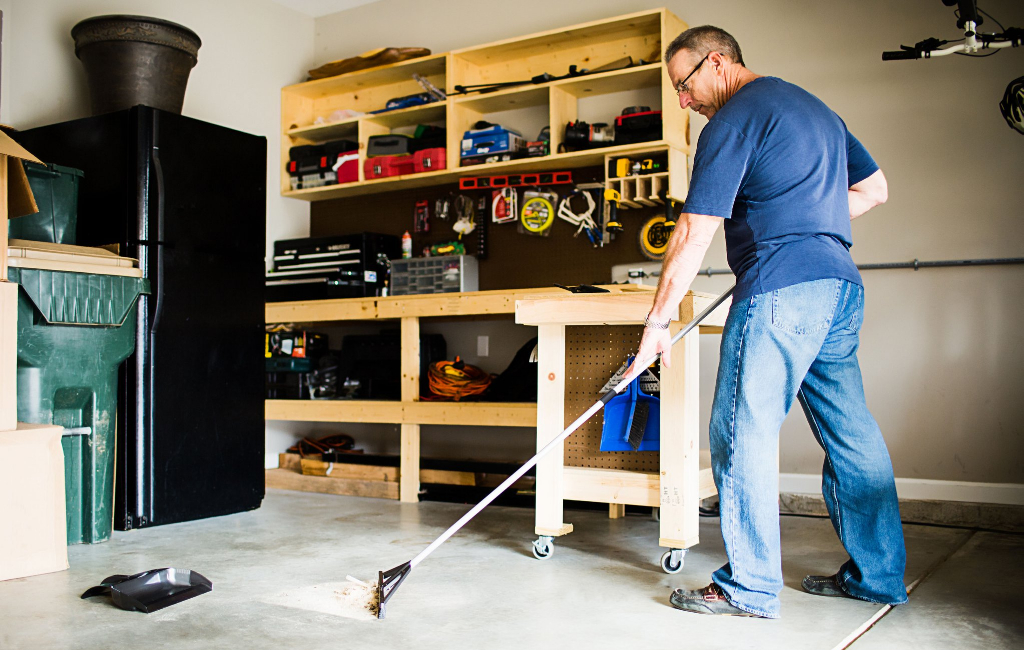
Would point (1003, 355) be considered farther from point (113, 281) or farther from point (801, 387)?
point (113, 281)

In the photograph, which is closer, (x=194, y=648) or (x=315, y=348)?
(x=194, y=648)

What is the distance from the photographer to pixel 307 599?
7.55 feet

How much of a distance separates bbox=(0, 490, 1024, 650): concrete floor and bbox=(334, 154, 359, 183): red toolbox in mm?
2295

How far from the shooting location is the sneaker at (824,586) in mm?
2311

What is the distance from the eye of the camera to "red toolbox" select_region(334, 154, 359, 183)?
5.05m

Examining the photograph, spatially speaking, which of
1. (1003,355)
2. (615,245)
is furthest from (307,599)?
(1003,355)

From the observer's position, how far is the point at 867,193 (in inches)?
94.1

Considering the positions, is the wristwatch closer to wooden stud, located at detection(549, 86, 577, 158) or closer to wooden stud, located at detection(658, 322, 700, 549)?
wooden stud, located at detection(658, 322, 700, 549)

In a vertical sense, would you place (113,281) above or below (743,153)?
below

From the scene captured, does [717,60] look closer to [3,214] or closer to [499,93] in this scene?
[3,214]

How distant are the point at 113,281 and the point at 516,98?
2385 millimetres

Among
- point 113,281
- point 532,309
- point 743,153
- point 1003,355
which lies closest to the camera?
point 743,153

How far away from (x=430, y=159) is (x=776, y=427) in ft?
10.2

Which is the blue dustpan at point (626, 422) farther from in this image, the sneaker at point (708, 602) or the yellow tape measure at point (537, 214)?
the yellow tape measure at point (537, 214)
